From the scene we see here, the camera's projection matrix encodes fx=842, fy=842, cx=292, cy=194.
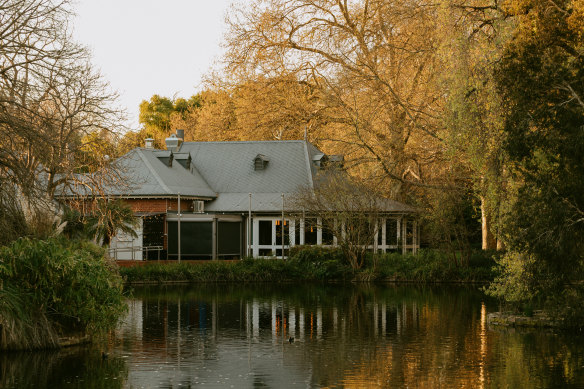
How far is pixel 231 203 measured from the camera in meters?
40.1

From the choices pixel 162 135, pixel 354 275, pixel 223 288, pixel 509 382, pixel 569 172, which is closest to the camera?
pixel 509 382

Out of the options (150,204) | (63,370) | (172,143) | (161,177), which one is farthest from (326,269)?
(63,370)

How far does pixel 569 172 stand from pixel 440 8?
989 centimetres

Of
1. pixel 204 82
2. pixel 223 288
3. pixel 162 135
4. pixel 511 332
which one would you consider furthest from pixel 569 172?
pixel 162 135

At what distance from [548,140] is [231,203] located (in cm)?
2442

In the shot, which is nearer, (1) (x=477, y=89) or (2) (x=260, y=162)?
(1) (x=477, y=89)

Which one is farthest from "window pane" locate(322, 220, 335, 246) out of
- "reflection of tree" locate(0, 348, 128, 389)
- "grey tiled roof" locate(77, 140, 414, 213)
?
"reflection of tree" locate(0, 348, 128, 389)

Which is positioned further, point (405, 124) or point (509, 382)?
point (405, 124)

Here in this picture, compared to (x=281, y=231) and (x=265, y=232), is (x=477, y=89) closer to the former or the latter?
(x=281, y=231)

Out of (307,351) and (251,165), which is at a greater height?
(251,165)

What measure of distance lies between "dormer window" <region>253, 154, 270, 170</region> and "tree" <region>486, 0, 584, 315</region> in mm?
23816

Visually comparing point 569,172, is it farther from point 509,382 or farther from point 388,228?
point 388,228

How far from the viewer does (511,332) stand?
19797 millimetres

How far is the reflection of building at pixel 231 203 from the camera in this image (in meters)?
37.8
